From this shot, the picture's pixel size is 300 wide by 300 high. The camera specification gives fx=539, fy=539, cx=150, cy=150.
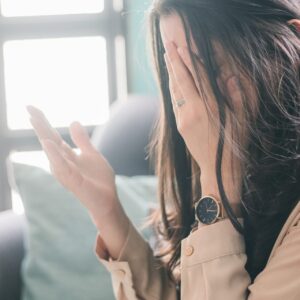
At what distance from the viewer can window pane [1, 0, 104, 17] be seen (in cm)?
201

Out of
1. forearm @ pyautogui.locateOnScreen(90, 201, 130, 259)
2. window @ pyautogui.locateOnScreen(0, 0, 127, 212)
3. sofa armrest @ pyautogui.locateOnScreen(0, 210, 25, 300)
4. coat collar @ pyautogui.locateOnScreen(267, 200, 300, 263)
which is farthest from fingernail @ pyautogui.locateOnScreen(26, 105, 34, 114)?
window @ pyautogui.locateOnScreen(0, 0, 127, 212)

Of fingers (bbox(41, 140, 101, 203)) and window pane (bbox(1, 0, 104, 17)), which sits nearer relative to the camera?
fingers (bbox(41, 140, 101, 203))

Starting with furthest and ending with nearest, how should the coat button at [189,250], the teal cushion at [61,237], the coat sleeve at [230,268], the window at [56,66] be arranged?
the window at [56,66] → the teal cushion at [61,237] → the coat button at [189,250] → the coat sleeve at [230,268]

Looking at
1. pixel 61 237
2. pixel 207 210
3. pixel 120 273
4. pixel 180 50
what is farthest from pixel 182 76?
pixel 61 237

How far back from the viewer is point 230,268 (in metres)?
0.76

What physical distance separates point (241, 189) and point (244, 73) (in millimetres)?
178

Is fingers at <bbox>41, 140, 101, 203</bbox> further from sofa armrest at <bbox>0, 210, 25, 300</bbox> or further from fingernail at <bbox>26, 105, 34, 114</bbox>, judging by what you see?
sofa armrest at <bbox>0, 210, 25, 300</bbox>

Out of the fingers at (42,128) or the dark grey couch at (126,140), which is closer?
the fingers at (42,128)

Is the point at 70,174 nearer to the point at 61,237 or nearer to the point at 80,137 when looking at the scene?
the point at 80,137

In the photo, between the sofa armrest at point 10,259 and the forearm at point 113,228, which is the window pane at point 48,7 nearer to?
the sofa armrest at point 10,259

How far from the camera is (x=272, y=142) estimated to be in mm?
784

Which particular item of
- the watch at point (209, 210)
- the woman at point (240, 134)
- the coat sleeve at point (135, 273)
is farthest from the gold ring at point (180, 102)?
the coat sleeve at point (135, 273)

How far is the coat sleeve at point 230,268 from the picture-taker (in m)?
0.70

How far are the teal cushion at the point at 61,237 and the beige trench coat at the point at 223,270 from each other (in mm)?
159
